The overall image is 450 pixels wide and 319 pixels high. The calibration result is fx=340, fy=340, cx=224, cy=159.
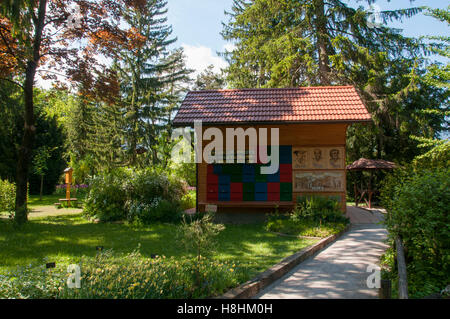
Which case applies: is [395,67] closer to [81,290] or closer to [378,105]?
[378,105]

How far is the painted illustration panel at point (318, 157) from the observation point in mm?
11789

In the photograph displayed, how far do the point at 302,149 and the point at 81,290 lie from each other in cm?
936

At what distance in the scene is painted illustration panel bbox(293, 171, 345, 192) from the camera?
1174cm

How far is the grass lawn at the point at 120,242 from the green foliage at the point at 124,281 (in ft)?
3.64

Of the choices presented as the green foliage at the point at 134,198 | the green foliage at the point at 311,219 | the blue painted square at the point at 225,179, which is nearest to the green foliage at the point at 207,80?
the green foliage at the point at 134,198

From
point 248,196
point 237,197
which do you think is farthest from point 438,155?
point 237,197

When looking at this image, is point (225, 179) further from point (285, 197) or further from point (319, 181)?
point (319, 181)

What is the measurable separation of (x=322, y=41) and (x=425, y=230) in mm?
16998

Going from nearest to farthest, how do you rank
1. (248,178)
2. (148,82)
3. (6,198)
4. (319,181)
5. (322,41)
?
(6,198) < (319,181) < (248,178) < (322,41) < (148,82)

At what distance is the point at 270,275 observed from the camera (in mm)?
5473

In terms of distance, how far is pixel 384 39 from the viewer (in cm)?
1919

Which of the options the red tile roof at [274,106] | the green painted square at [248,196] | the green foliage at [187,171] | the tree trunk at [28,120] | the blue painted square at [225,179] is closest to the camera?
the tree trunk at [28,120]

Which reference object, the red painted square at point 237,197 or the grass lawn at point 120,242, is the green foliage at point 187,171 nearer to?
the red painted square at point 237,197

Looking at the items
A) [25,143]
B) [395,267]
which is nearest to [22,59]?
[25,143]
